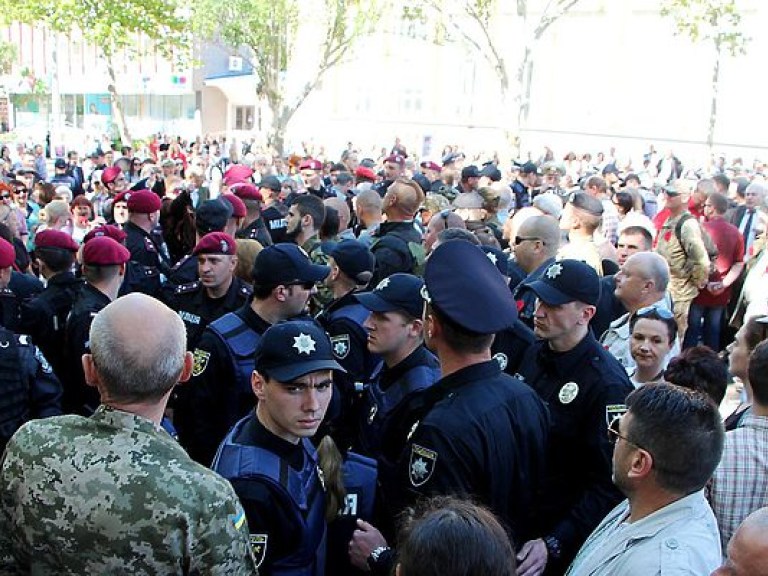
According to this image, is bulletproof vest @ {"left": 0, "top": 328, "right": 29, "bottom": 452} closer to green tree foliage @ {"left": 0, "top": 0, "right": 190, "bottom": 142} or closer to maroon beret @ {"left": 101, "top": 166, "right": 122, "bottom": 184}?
maroon beret @ {"left": 101, "top": 166, "right": 122, "bottom": 184}

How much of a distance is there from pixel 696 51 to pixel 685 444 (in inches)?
1277

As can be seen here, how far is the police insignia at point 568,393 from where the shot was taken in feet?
12.0

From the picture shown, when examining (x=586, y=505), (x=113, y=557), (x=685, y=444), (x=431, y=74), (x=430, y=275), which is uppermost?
(x=431, y=74)

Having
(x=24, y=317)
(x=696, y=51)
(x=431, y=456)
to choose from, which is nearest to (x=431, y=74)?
(x=696, y=51)

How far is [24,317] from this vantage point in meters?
5.56

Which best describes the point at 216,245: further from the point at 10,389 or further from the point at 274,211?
the point at 274,211

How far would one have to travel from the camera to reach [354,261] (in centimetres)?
535

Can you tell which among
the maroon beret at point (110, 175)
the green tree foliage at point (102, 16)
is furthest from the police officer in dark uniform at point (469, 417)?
the green tree foliage at point (102, 16)

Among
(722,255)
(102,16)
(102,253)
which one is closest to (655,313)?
(102,253)

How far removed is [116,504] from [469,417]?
124 cm

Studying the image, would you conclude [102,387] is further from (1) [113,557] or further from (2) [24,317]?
(2) [24,317]

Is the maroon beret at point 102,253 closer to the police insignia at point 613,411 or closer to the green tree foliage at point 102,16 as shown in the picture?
the police insignia at point 613,411

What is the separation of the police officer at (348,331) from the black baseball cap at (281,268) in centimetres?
44

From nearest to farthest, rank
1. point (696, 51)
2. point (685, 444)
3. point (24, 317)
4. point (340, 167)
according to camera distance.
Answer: point (685, 444), point (24, 317), point (340, 167), point (696, 51)
